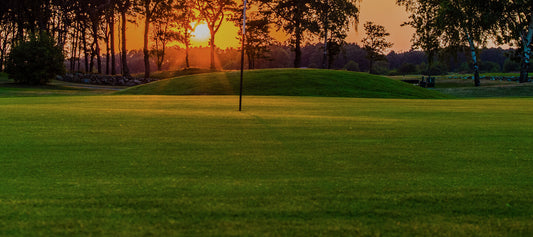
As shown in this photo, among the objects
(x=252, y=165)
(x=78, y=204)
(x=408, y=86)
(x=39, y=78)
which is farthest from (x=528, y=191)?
(x=39, y=78)

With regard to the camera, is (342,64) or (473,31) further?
(342,64)

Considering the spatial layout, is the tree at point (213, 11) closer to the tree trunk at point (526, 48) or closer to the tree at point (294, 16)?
the tree at point (294, 16)

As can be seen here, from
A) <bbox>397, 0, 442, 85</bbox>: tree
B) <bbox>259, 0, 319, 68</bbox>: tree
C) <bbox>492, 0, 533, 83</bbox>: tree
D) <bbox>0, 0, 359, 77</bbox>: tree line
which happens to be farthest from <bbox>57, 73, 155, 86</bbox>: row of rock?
<bbox>492, 0, 533, 83</bbox>: tree

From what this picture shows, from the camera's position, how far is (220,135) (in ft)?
24.6

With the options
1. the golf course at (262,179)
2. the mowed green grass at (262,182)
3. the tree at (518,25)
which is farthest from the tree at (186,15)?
the mowed green grass at (262,182)

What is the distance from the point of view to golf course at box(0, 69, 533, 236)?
128 inches

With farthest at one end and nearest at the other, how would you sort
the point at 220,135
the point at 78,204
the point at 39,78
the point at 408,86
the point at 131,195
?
the point at 39,78 → the point at 408,86 → the point at 220,135 → the point at 131,195 → the point at 78,204

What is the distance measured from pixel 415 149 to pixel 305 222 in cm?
364

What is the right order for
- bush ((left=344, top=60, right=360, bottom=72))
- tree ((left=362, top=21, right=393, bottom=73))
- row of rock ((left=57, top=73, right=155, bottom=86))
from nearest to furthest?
1. row of rock ((left=57, top=73, right=155, bottom=86))
2. tree ((left=362, top=21, right=393, bottom=73))
3. bush ((left=344, top=60, right=360, bottom=72))

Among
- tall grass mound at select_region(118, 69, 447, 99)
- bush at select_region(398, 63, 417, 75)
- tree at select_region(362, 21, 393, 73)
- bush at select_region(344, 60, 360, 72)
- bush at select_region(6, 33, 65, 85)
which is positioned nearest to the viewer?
tall grass mound at select_region(118, 69, 447, 99)

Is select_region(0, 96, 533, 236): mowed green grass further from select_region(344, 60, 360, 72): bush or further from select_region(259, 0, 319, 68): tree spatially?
select_region(344, 60, 360, 72): bush

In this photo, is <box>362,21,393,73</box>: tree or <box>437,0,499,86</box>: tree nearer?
<box>437,0,499,86</box>: tree

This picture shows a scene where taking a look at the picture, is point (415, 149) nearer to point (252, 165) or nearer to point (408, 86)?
point (252, 165)

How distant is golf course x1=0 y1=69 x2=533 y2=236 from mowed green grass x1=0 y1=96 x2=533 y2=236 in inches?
0.6
